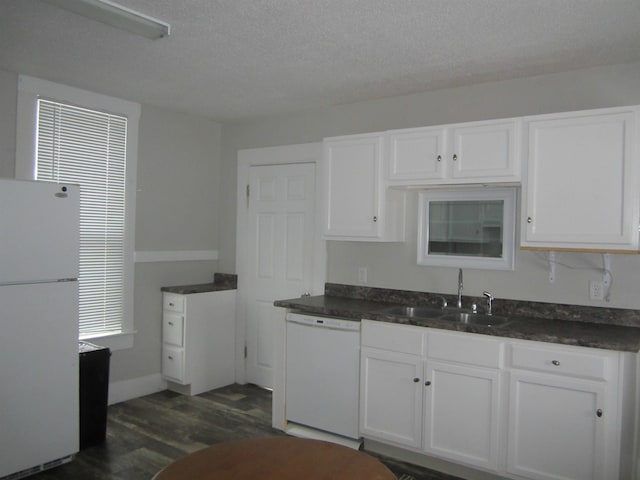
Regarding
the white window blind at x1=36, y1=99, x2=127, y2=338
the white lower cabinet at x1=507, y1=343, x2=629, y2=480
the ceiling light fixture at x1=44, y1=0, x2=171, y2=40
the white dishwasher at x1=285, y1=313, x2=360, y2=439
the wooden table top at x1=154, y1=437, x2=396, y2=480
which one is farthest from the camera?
the white window blind at x1=36, y1=99, x2=127, y2=338

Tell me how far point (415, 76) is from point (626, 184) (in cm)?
142

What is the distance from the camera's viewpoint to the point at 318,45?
2.80 meters

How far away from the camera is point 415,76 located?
3314 mm

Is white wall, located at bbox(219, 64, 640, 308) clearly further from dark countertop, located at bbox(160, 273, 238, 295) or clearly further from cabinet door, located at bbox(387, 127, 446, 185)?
dark countertop, located at bbox(160, 273, 238, 295)

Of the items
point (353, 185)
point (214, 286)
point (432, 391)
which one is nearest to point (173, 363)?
point (214, 286)

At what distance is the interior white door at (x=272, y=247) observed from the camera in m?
4.32

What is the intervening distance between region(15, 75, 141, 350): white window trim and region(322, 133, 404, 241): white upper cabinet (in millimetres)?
1653

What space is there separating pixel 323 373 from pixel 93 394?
1.52 m

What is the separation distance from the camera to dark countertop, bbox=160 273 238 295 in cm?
427

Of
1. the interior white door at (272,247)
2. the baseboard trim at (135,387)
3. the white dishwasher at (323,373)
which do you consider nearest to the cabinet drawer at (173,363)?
the baseboard trim at (135,387)

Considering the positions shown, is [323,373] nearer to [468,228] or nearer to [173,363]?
[468,228]

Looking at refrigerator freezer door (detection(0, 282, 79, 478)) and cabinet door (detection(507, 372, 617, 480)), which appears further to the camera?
refrigerator freezer door (detection(0, 282, 79, 478))

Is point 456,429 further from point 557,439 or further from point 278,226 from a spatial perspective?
point 278,226

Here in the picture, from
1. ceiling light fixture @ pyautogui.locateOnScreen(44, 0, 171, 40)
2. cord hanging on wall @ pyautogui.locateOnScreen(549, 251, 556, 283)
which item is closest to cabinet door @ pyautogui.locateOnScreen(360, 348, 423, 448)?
cord hanging on wall @ pyautogui.locateOnScreen(549, 251, 556, 283)
